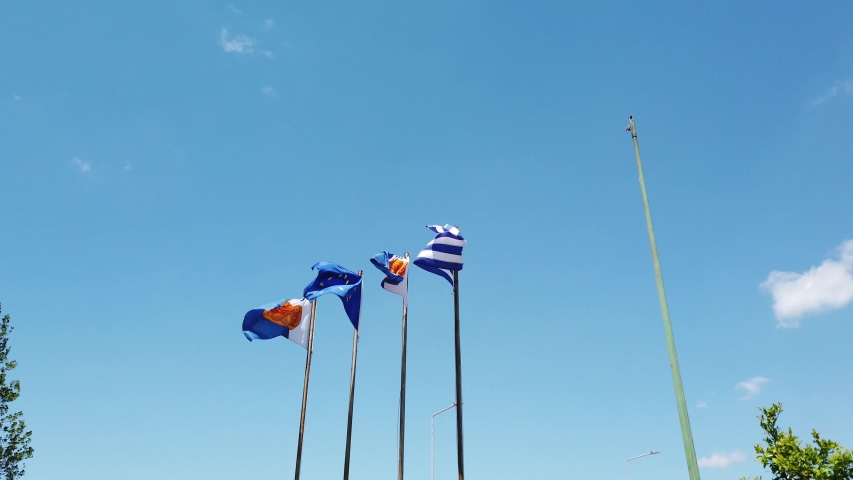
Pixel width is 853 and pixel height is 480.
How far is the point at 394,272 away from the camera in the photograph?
24734mm

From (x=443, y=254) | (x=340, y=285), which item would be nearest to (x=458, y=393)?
(x=443, y=254)

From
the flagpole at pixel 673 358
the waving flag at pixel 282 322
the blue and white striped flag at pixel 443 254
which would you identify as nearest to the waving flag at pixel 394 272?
the blue and white striped flag at pixel 443 254

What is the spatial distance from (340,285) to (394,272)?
2.47m

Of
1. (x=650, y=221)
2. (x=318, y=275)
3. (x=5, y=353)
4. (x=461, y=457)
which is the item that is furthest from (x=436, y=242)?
(x=5, y=353)

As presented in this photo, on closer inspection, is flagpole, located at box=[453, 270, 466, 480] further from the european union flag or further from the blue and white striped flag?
A: the european union flag

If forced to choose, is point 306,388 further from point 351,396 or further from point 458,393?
point 458,393

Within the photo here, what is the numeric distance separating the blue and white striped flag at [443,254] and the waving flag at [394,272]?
1530 mm

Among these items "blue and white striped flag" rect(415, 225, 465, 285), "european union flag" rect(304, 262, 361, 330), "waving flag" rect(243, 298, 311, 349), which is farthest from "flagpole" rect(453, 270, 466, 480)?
"waving flag" rect(243, 298, 311, 349)

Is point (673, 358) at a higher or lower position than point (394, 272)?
lower

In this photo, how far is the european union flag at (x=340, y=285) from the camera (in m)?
25.7

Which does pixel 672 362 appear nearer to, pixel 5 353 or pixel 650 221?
pixel 650 221

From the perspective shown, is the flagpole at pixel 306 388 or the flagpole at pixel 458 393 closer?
the flagpole at pixel 458 393

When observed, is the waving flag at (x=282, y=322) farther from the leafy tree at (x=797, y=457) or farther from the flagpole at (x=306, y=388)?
the leafy tree at (x=797, y=457)

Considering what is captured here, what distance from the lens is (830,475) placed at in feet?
65.1
